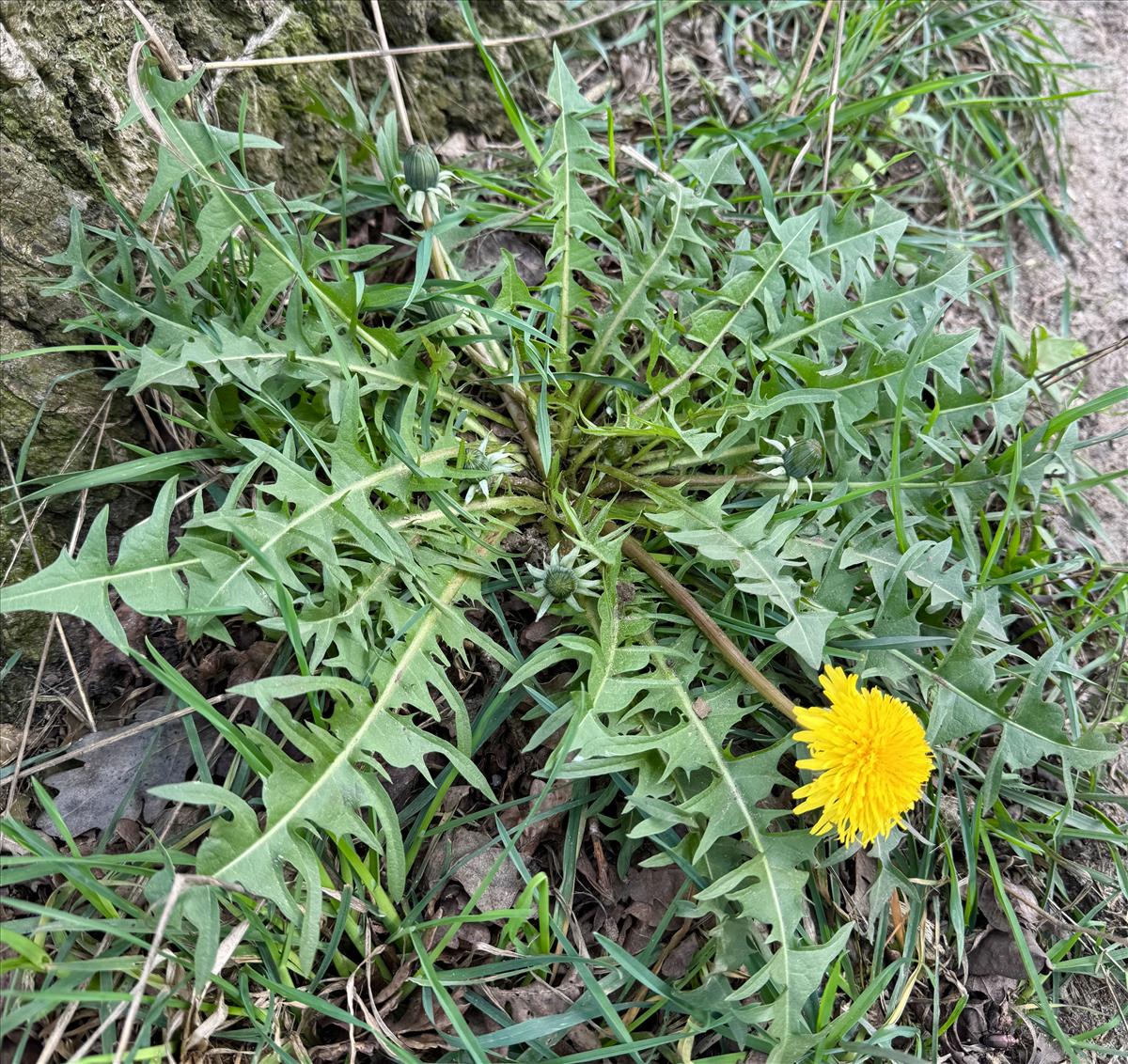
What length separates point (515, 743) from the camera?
76.3 inches

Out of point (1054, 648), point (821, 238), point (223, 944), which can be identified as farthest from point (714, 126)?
point (223, 944)

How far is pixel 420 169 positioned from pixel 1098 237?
8.07 feet

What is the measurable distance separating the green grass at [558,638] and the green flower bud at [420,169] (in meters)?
0.10

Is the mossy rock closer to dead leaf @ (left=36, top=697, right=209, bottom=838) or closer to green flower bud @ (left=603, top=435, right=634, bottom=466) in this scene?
dead leaf @ (left=36, top=697, right=209, bottom=838)

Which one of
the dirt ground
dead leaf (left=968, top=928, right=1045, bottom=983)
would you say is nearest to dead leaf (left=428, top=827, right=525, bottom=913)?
dead leaf (left=968, top=928, right=1045, bottom=983)

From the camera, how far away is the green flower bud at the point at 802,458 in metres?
1.96

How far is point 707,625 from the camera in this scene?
1.91 metres

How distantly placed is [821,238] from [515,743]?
1.53 meters

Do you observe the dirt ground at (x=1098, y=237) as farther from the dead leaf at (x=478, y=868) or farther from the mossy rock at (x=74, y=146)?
the mossy rock at (x=74, y=146)

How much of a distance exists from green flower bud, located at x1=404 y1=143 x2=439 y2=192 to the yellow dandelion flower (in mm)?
1452

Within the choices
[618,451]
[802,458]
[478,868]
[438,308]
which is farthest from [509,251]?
[478,868]

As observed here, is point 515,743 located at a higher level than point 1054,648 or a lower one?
higher

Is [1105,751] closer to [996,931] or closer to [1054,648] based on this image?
[1054,648]

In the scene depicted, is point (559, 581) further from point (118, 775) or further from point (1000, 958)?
point (1000, 958)
